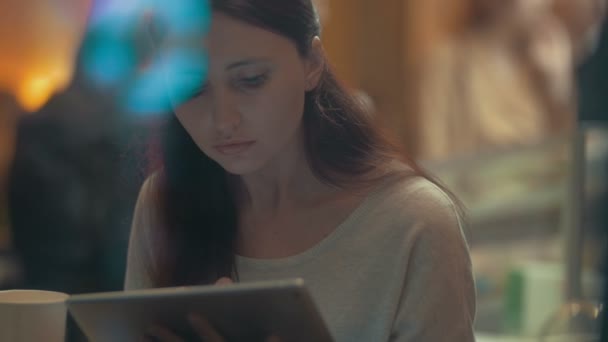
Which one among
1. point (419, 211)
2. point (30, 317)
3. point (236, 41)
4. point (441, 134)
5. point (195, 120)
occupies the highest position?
point (236, 41)

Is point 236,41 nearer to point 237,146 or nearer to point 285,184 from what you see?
point 237,146

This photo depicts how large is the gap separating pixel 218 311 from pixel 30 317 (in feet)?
0.96

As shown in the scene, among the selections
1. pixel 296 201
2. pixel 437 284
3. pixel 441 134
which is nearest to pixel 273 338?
pixel 437 284

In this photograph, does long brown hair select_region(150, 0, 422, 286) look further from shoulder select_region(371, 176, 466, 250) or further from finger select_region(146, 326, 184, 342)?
finger select_region(146, 326, 184, 342)

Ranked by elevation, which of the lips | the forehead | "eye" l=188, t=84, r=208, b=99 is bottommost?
the lips

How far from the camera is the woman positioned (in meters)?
1.58

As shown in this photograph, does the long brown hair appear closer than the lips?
No

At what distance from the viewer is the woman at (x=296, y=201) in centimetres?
158

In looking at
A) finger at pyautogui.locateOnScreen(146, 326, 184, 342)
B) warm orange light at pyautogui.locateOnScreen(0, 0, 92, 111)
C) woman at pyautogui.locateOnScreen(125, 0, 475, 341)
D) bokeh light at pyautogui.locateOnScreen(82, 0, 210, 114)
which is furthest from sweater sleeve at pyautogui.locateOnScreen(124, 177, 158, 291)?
warm orange light at pyautogui.locateOnScreen(0, 0, 92, 111)

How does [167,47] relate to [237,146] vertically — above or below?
above

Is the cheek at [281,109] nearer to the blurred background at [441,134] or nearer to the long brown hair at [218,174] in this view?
the long brown hair at [218,174]

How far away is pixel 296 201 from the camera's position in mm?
1759

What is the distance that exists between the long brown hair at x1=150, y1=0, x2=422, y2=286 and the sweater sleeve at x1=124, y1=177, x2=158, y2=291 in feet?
0.08

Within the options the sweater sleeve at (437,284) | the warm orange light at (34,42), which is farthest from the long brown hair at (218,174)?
the warm orange light at (34,42)
